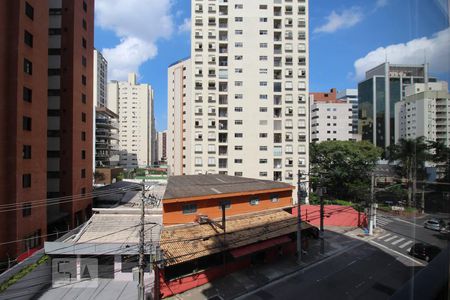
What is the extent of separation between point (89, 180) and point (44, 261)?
939cm

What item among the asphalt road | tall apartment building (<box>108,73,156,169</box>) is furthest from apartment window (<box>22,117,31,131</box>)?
tall apartment building (<box>108,73,156,169</box>)

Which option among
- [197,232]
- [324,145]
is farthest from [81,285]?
[324,145]

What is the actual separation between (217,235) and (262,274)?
2367 mm

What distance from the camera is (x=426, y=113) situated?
129 cm

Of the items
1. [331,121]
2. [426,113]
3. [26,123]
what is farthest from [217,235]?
[331,121]

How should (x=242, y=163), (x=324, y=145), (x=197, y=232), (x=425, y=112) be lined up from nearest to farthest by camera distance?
(x=425, y=112), (x=197, y=232), (x=242, y=163), (x=324, y=145)

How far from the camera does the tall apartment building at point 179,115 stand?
31.4 meters

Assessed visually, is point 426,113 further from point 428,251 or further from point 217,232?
point 217,232

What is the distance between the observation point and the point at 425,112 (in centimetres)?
130

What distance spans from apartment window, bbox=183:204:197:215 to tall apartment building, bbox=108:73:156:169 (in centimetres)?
4909

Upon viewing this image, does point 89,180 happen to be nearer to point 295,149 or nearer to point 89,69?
point 89,69

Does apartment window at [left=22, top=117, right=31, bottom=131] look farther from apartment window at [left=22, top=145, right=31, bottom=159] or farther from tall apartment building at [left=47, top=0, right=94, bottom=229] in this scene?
tall apartment building at [left=47, top=0, right=94, bottom=229]

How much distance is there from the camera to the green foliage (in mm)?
7204

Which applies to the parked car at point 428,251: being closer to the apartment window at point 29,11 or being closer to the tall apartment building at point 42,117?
the tall apartment building at point 42,117
